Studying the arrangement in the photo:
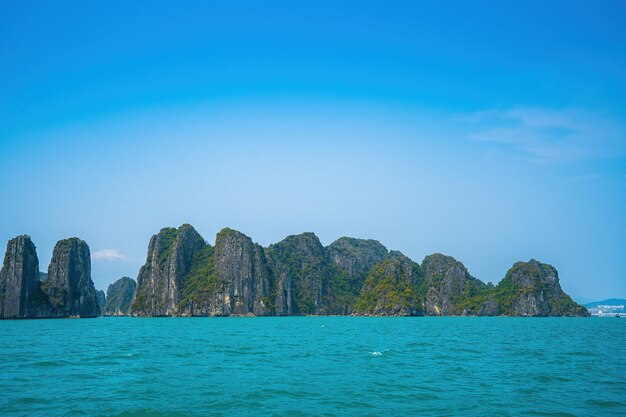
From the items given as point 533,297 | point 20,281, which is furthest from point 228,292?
point 533,297

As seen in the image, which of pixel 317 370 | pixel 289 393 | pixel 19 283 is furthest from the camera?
pixel 19 283

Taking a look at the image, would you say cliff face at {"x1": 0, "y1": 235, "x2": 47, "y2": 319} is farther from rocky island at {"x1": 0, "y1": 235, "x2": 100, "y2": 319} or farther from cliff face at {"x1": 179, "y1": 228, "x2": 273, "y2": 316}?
cliff face at {"x1": 179, "y1": 228, "x2": 273, "y2": 316}

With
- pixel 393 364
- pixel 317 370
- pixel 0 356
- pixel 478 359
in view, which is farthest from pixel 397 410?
pixel 0 356

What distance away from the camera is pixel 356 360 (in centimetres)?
3412

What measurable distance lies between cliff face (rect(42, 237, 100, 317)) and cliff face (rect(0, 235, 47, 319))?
9.70 meters

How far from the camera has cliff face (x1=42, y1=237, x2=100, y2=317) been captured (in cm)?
15762

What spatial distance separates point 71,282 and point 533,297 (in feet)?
543

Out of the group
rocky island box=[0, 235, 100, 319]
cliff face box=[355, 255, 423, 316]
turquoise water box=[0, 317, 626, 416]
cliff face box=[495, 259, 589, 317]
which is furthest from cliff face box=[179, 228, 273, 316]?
turquoise water box=[0, 317, 626, 416]

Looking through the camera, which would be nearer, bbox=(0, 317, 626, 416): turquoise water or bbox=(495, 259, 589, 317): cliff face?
bbox=(0, 317, 626, 416): turquoise water

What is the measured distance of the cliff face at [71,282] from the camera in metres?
158

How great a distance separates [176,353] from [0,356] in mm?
12196

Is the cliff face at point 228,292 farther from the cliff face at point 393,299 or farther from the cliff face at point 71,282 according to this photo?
the cliff face at point 393,299

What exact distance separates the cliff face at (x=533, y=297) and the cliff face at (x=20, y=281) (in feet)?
543

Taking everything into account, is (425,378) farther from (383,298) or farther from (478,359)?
(383,298)
